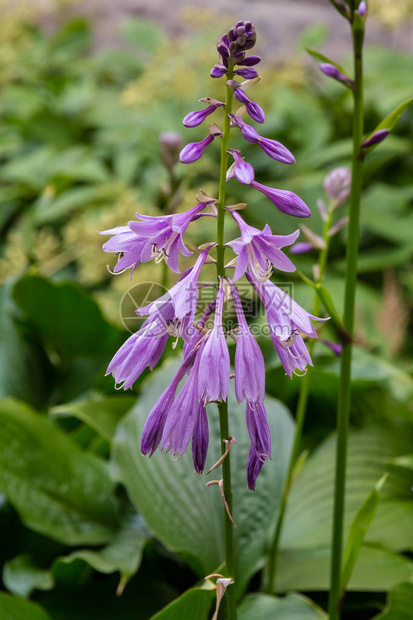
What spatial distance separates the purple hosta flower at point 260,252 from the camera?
0.75 meters

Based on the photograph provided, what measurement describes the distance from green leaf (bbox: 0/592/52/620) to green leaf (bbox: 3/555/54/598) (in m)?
0.14

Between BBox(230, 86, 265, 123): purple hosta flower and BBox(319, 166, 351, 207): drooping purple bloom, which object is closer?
BBox(230, 86, 265, 123): purple hosta flower

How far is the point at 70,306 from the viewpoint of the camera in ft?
6.79

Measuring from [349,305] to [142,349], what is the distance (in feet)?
1.78

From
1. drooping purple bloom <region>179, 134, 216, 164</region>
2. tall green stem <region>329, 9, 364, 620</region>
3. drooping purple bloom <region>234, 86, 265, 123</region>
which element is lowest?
tall green stem <region>329, 9, 364, 620</region>

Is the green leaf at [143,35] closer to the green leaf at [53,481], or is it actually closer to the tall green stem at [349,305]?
the green leaf at [53,481]

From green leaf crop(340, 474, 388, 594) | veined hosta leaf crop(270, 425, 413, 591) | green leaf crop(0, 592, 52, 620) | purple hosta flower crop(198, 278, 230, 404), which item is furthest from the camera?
veined hosta leaf crop(270, 425, 413, 591)

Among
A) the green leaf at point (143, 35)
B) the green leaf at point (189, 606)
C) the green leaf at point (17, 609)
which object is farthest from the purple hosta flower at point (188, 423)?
the green leaf at point (143, 35)

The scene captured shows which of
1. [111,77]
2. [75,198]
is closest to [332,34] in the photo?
[111,77]

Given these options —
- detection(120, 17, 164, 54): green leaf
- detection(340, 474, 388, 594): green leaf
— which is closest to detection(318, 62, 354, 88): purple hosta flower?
detection(340, 474, 388, 594): green leaf

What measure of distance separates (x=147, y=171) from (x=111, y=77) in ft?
7.17

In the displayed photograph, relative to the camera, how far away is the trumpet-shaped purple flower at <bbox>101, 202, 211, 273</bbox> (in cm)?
76

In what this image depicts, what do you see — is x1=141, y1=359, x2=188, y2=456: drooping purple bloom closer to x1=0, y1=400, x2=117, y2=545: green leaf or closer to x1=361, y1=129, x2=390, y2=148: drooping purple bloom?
x1=361, y1=129, x2=390, y2=148: drooping purple bloom

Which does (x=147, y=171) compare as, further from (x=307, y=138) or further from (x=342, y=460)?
(x=342, y=460)
